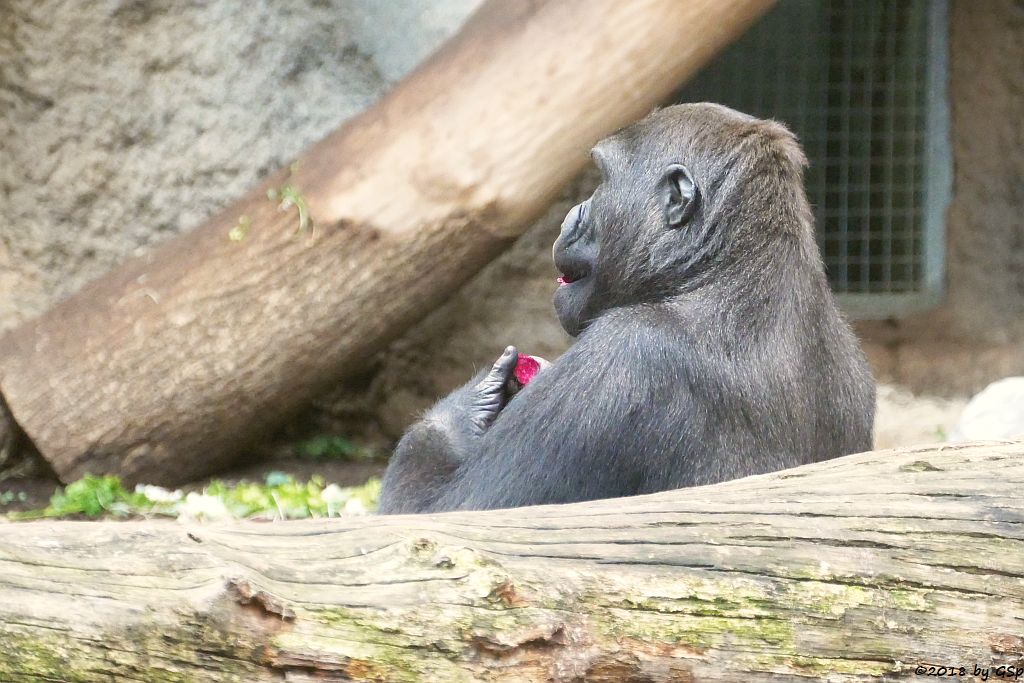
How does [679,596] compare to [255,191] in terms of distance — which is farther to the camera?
[255,191]

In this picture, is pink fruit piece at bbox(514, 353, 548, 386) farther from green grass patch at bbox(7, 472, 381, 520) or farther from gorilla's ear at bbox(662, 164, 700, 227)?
green grass patch at bbox(7, 472, 381, 520)

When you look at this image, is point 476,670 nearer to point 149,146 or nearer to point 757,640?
point 757,640

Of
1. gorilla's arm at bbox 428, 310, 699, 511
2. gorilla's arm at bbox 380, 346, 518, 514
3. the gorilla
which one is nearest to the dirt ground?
gorilla's arm at bbox 380, 346, 518, 514

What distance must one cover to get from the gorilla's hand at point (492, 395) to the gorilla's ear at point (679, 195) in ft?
1.74

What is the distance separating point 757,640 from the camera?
1.68 metres

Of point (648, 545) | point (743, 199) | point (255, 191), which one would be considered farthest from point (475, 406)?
point (255, 191)

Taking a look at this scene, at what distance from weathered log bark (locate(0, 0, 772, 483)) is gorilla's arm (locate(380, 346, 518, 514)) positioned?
6.56ft

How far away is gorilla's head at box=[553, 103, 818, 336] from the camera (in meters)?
2.78

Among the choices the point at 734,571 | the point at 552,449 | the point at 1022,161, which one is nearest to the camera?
the point at 734,571

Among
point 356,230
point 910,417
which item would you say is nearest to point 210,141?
point 356,230

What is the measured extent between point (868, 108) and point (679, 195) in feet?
15.4

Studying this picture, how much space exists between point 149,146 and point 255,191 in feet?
3.81

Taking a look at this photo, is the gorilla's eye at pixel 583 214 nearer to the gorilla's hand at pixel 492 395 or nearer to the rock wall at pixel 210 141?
the gorilla's hand at pixel 492 395

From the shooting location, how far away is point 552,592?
1.66m
